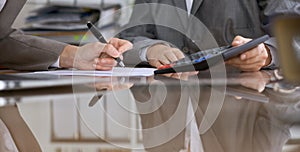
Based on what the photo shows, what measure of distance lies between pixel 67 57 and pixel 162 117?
2.17 ft

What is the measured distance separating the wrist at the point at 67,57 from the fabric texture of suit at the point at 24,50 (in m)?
0.01

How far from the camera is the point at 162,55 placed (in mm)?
1077

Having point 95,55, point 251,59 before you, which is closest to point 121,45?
point 95,55

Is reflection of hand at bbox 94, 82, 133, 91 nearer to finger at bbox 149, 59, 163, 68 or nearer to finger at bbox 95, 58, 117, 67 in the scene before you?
finger at bbox 95, 58, 117, 67

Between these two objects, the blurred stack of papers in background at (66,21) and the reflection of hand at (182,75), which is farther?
the blurred stack of papers in background at (66,21)

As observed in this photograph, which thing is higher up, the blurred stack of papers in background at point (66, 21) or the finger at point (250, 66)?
the blurred stack of papers in background at point (66, 21)

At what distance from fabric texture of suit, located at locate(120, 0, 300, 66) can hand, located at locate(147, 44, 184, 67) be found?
0.22 feet

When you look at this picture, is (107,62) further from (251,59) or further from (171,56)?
(251,59)

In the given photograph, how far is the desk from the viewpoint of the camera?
0.35 m

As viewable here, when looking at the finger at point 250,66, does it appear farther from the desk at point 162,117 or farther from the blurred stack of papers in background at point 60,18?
the blurred stack of papers in background at point 60,18

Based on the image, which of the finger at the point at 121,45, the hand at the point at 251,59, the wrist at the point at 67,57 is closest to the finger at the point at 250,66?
the hand at the point at 251,59

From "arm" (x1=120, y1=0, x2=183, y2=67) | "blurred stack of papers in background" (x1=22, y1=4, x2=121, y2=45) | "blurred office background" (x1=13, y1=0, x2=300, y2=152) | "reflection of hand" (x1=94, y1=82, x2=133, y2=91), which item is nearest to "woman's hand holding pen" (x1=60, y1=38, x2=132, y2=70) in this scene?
"arm" (x1=120, y1=0, x2=183, y2=67)

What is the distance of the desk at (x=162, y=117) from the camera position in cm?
35

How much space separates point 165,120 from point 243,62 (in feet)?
1.79
